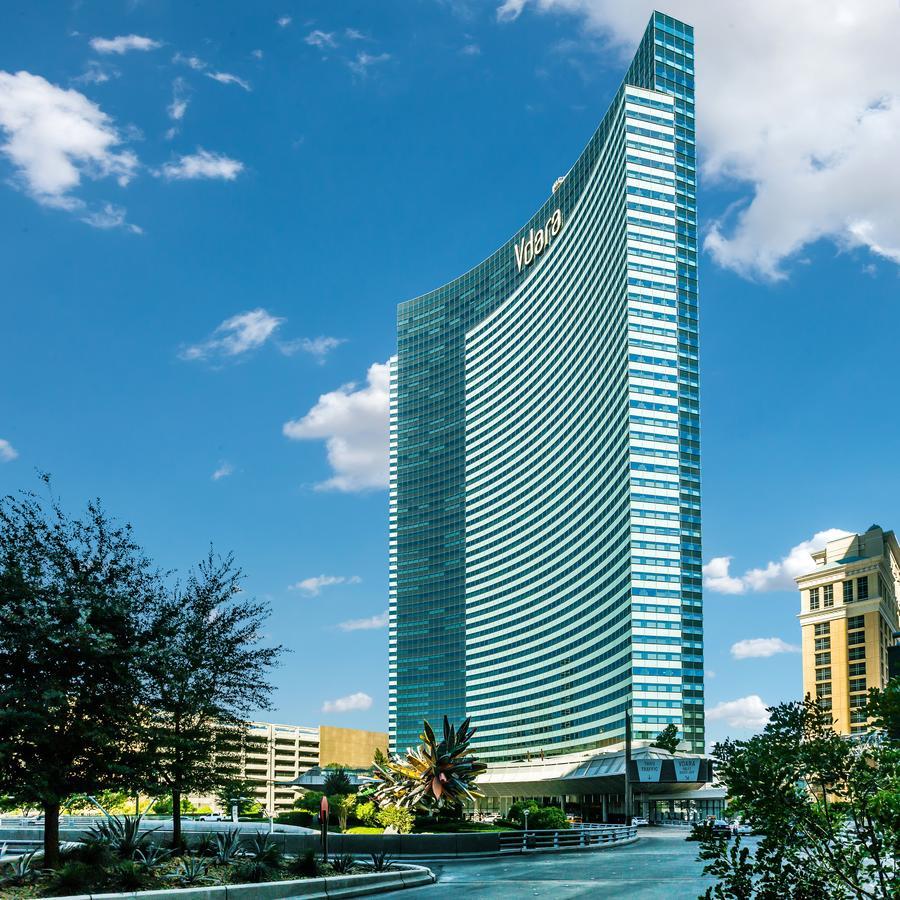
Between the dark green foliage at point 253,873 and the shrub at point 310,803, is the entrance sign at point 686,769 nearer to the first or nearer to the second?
the shrub at point 310,803

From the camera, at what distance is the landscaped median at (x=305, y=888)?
72.3 feet

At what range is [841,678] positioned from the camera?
176 metres

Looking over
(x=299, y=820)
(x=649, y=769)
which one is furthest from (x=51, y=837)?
(x=649, y=769)

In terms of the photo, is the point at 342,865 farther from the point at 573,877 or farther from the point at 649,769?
the point at 649,769

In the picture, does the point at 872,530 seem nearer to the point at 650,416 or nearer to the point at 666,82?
the point at 650,416

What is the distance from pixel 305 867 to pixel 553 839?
26.2 m

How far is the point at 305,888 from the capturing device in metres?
26.5

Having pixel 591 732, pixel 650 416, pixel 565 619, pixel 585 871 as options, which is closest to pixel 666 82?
pixel 650 416

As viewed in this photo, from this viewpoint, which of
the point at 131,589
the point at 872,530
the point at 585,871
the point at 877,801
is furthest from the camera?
the point at 872,530

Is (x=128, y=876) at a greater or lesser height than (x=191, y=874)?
greater

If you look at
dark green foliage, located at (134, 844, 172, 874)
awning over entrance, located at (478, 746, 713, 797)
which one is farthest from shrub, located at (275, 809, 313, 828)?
awning over entrance, located at (478, 746, 713, 797)

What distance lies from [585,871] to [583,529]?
504 feet

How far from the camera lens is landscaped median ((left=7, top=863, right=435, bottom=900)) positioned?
22047 millimetres

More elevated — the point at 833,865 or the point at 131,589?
the point at 131,589
